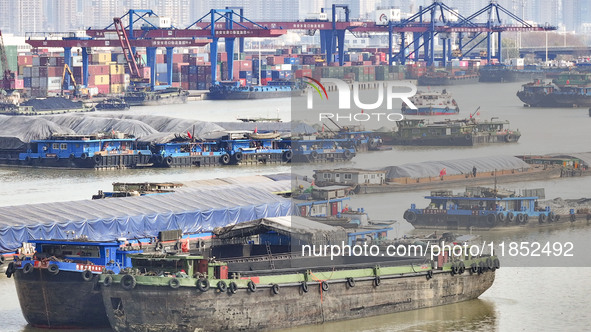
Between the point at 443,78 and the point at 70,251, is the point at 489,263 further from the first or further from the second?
the point at 443,78

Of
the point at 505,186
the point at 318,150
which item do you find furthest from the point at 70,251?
the point at 318,150

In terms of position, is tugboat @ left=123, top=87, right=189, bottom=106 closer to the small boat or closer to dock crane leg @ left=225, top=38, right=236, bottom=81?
the small boat

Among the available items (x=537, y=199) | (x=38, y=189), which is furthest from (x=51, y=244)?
(x=38, y=189)

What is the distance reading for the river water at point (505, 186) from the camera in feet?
82.2

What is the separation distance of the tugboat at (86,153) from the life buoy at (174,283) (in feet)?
106

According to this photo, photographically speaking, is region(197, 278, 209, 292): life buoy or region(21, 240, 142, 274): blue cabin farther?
region(21, 240, 142, 274): blue cabin

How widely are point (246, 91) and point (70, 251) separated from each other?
270ft

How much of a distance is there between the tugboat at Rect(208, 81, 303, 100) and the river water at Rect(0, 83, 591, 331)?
10220mm

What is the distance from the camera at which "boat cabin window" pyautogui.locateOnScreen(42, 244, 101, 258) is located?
24.3 m

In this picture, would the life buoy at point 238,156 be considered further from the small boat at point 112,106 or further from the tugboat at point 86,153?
the small boat at point 112,106

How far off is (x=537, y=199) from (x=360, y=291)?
12758mm

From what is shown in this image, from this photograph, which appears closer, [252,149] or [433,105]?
[252,149]

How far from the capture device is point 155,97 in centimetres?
9900

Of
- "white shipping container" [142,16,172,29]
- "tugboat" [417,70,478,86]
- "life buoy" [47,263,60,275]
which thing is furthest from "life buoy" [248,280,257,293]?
"white shipping container" [142,16,172,29]
